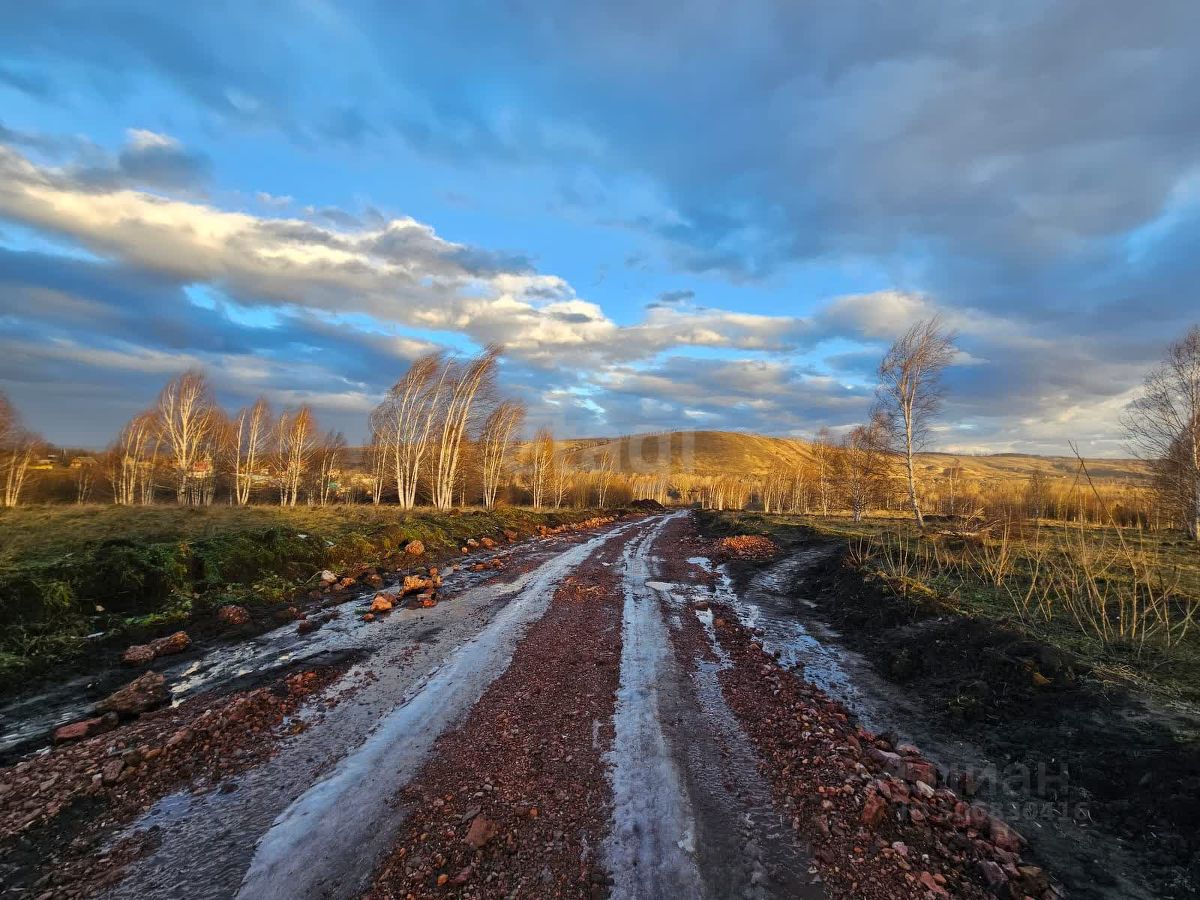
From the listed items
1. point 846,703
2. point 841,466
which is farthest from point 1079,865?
point 841,466

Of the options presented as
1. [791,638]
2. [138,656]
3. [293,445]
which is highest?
[293,445]

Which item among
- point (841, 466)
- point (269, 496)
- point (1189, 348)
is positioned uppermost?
point (1189, 348)

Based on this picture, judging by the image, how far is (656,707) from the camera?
6.34 metres

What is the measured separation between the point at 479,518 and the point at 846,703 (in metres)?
23.4

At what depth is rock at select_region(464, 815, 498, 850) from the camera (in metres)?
3.71

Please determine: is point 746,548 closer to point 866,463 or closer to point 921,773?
point 921,773

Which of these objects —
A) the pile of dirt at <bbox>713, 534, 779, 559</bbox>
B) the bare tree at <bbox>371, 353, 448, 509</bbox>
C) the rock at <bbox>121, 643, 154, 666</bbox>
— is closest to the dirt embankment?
the rock at <bbox>121, 643, 154, 666</bbox>

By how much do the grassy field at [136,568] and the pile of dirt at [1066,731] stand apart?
12229mm

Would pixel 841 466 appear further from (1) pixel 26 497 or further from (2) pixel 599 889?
(1) pixel 26 497

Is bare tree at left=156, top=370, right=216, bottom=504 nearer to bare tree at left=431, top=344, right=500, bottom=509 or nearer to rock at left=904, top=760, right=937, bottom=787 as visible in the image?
bare tree at left=431, top=344, right=500, bottom=509

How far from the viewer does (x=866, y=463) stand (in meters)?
40.2

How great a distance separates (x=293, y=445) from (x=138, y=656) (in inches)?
1881

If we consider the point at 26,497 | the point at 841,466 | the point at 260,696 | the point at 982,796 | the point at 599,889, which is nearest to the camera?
the point at 599,889

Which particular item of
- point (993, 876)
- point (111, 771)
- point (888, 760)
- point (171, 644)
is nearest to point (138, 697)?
point (111, 771)
